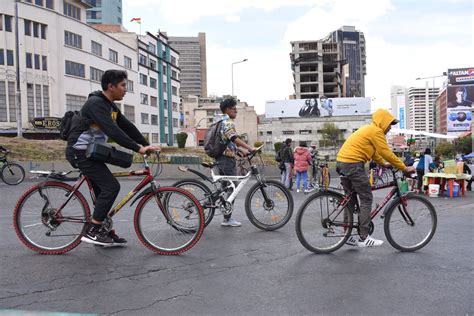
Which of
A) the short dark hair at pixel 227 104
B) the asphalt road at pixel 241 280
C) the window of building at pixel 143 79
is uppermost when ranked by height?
the window of building at pixel 143 79

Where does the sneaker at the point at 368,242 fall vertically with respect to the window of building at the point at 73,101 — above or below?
below

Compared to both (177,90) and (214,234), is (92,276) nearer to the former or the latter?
(214,234)

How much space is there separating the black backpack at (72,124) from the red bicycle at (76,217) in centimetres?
52

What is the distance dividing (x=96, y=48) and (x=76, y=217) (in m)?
56.4

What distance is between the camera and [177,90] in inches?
3627

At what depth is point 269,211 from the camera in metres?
6.64

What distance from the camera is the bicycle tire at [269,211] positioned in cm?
659

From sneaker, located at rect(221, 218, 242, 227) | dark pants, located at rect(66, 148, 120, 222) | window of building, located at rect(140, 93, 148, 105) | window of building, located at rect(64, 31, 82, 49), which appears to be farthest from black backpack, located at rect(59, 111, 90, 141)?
window of building, located at rect(140, 93, 148, 105)

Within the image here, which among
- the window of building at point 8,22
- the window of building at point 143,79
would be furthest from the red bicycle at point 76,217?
the window of building at point 143,79

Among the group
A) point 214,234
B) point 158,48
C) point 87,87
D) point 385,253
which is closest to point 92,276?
point 214,234

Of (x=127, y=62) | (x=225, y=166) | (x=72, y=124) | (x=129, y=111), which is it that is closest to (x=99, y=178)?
(x=72, y=124)

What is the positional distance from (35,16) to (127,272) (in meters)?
49.3

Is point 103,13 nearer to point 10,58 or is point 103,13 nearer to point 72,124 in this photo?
point 10,58

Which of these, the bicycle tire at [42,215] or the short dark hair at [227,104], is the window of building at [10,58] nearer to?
the short dark hair at [227,104]
